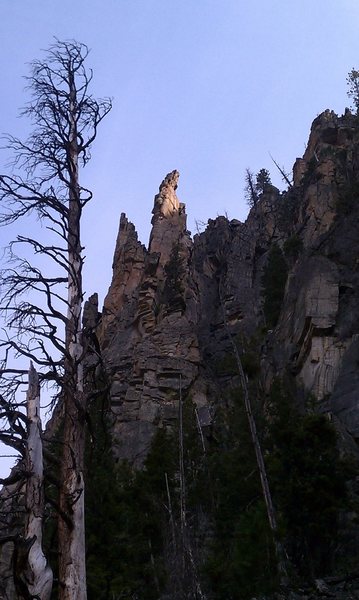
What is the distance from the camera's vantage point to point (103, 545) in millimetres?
16781

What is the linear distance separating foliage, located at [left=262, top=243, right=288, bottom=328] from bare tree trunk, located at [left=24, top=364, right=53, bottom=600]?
33.2 meters

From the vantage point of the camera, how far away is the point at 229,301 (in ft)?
160

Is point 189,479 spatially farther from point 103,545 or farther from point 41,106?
point 41,106

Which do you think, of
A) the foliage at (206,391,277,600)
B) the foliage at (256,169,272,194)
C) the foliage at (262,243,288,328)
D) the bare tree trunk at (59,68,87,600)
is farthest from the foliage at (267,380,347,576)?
the foliage at (256,169,272,194)

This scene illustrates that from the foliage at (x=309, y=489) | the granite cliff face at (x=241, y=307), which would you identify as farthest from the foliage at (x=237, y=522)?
the granite cliff face at (x=241, y=307)

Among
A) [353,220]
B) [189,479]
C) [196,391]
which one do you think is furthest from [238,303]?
[189,479]

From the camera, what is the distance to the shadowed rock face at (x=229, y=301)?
2952 centimetres

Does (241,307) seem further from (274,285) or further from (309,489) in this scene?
(309,489)

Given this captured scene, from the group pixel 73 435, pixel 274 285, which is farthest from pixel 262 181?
pixel 73 435

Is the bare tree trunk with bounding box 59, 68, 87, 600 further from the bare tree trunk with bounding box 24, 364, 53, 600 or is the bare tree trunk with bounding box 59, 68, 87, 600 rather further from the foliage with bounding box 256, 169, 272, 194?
the foliage with bounding box 256, 169, 272, 194

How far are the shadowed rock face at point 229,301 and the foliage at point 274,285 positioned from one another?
Result: 1.58 meters

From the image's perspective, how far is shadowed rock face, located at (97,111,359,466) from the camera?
96.8 feet

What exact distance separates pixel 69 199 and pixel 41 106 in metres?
1.47

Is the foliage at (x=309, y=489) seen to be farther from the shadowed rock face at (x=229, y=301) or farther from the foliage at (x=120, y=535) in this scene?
the shadowed rock face at (x=229, y=301)
